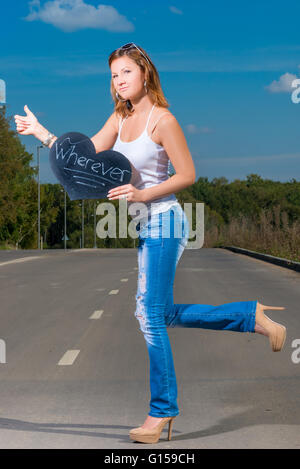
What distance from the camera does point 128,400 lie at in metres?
6.29

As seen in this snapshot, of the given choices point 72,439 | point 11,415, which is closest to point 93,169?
point 72,439

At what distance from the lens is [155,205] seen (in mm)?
4555

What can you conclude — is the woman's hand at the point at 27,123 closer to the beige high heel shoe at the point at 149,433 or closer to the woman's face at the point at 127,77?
the woman's face at the point at 127,77

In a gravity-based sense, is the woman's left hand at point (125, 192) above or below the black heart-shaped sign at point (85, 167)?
below

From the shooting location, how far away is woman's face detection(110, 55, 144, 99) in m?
4.48

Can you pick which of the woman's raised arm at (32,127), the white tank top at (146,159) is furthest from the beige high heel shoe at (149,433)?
the woman's raised arm at (32,127)

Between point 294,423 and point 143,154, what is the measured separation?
2.13 meters

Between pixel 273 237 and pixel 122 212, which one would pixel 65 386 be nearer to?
pixel 122 212

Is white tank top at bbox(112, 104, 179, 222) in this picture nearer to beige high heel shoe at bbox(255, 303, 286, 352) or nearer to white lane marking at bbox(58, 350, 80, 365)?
beige high heel shoe at bbox(255, 303, 286, 352)

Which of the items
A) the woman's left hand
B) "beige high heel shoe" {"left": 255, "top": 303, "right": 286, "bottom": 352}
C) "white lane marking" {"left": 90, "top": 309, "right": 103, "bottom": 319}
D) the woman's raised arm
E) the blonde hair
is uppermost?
the blonde hair

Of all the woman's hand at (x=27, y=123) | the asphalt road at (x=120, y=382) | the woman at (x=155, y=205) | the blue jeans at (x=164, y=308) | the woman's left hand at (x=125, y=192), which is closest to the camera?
the woman's left hand at (x=125, y=192)

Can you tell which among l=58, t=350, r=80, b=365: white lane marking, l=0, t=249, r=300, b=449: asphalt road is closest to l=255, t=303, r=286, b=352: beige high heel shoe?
l=0, t=249, r=300, b=449: asphalt road

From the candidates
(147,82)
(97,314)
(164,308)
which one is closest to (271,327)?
(164,308)

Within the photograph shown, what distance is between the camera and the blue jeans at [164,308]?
4559 mm
